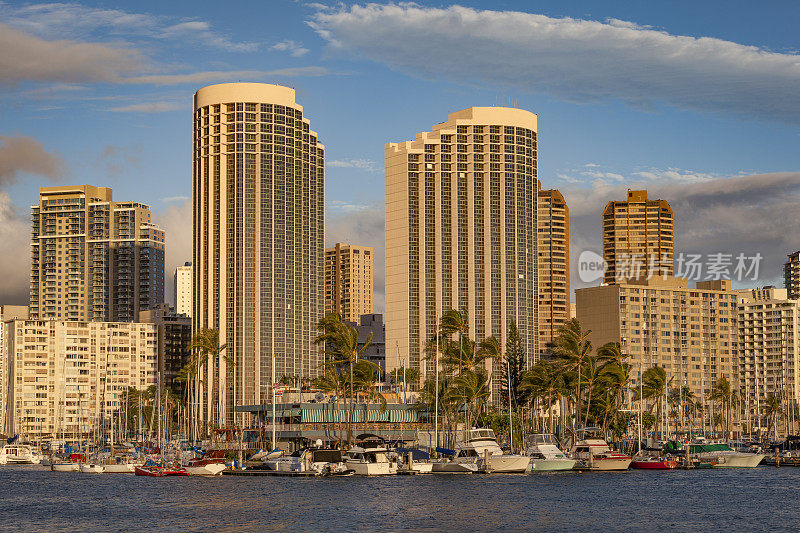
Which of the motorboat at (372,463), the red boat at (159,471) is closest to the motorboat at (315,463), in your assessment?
the motorboat at (372,463)

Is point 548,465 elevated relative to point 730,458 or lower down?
elevated

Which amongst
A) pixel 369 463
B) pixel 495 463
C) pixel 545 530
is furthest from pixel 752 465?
pixel 545 530

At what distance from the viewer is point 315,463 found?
157 metres

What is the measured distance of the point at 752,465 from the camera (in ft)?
609

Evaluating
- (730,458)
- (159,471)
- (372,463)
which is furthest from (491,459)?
(730,458)

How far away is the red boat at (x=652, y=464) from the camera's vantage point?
174000 millimetres

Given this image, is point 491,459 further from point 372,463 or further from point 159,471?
point 159,471

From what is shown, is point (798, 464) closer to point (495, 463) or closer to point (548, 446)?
point (548, 446)

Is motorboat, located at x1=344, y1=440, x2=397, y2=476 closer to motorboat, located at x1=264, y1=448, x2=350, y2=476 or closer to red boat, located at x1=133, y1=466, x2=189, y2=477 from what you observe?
motorboat, located at x1=264, y1=448, x2=350, y2=476

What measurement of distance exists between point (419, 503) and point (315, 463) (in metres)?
40.7

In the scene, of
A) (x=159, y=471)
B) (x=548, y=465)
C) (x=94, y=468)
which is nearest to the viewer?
(x=548, y=465)

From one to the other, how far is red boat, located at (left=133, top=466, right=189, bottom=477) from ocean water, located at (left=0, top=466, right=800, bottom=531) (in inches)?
160

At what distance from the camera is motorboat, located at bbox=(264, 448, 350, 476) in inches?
5969

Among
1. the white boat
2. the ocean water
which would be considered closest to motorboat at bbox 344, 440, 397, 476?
the ocean water
